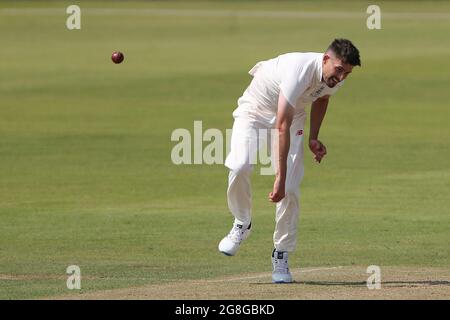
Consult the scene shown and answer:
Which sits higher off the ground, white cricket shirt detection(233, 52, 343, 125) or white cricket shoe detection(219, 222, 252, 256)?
white cricket shirt detection(233, 52, 343, 125)

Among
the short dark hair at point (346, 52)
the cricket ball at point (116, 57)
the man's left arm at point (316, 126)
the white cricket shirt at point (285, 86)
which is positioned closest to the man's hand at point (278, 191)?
the white cricket shirt at point (285, 86)

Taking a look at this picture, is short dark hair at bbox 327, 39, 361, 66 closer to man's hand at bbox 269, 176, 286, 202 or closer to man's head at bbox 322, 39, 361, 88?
man's head at bbox 322, 39, 361, 88

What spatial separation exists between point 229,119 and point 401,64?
52.6 feet

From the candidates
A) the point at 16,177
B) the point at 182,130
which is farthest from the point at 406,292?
the point at 182,130

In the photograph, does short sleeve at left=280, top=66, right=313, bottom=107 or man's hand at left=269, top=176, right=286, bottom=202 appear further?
man's hand at left=269, top=176, right=286, bottom=202

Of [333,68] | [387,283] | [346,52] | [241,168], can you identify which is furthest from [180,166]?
[346,52]

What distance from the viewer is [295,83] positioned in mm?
11711

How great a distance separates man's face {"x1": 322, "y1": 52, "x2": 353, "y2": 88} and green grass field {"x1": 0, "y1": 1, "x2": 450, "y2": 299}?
106 inches

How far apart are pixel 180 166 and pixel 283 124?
560 inches

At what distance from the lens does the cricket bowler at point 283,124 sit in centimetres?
1171

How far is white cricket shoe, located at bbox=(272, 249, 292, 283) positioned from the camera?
40.3 ft

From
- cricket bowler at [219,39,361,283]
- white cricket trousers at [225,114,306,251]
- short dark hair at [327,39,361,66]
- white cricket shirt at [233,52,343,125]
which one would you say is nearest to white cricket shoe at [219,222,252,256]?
cricket bowler at [219,39,361,283]

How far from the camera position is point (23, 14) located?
7019cm

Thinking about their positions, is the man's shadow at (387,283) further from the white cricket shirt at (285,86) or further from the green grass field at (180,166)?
the white cricket shirt at (285,86)
